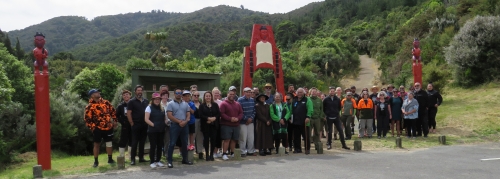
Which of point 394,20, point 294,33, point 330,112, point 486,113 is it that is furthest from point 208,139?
point 294,33

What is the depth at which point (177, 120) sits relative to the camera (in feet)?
26.5

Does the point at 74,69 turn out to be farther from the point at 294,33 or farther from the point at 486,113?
the point at 486,113

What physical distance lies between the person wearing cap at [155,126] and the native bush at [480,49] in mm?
18514

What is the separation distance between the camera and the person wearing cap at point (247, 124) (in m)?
9.42

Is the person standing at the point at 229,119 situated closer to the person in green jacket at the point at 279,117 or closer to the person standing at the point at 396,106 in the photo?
the person in green jacket at the point at 279,117

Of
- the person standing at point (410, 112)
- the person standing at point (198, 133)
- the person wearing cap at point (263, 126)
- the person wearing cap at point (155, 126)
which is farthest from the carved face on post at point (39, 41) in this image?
the person standing at point (410, 112)

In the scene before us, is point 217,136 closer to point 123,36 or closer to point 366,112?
point 366,112

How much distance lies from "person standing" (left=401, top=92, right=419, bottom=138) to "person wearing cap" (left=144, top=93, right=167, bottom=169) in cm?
775

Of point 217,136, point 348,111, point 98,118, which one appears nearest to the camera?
point 98,118

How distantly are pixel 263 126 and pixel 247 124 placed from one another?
44 centimetres

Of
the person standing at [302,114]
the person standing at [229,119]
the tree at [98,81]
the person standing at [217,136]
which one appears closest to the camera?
the person standing at [229,119]

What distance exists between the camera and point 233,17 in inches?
7864

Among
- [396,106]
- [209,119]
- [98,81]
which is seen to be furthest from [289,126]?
[98,81]

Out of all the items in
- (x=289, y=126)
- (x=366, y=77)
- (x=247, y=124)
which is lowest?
(x=289, y=126)
